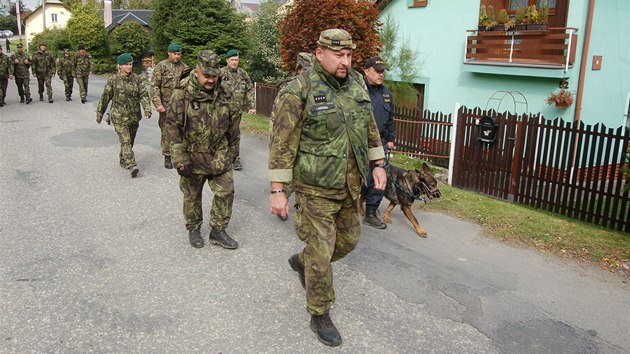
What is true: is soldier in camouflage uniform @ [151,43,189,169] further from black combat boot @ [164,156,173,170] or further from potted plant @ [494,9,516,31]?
potted plant @ [494,9,516,31]

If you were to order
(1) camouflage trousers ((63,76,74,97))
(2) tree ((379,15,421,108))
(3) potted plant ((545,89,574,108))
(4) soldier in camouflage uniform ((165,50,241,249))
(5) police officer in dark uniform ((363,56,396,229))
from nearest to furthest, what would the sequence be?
(4) soldier in camouflage uniform ((165,50,241,249))
(5) police officer in dark uniform ((363,56,396,229))
(3) potted plant ((545,89,574,108))
(2) tree ((379,15,421,108))
(1) camouflage trousers ((63,76,74,97))

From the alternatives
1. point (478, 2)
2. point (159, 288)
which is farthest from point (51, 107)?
point (159, 288)

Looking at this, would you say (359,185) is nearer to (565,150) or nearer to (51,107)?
(565,150)

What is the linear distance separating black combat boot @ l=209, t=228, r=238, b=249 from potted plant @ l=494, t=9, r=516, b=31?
9.00 metres

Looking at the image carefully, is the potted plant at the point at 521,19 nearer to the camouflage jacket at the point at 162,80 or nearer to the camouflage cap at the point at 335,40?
the camouflage jacket at the point at 162,80

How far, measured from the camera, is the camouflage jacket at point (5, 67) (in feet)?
54.7

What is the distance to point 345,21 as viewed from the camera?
11.8 m

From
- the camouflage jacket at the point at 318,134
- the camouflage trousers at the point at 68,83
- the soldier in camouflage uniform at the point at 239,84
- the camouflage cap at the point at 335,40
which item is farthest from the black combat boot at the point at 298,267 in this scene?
the camouflage trousers at the point at 68,83

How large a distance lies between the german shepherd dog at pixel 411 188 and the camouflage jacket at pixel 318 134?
2.60 metres

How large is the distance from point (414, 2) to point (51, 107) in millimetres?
11630

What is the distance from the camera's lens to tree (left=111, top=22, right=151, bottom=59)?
1328 inches

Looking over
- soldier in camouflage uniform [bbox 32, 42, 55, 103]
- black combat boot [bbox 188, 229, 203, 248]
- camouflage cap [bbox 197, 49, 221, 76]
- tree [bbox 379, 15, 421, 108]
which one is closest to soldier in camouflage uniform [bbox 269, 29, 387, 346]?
camouflage cap [bbox 197, 49, 221, 76]

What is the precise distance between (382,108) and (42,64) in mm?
15919

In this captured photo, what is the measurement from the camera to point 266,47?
64.8 feet
